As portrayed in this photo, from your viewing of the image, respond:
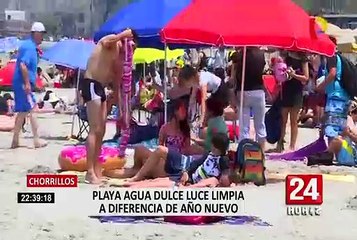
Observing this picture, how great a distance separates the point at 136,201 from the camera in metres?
6.77

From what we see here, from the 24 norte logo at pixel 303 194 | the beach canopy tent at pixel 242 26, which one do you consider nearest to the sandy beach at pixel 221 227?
the 24 norte logo at pixel 303 194

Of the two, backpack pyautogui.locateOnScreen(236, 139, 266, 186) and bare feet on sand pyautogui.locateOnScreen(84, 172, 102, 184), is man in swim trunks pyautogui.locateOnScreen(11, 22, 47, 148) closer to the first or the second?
bare feet on sand pyautogui.locateOnScreen(84, 172, 102, 184)

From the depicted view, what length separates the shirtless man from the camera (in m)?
8.49

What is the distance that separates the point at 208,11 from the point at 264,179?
1852 millimetres

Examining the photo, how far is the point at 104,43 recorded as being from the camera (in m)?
8.52

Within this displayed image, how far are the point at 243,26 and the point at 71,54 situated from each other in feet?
20.7

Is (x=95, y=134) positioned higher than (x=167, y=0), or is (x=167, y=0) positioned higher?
(x=167, y=0)

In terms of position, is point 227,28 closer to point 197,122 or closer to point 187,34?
point 187,34

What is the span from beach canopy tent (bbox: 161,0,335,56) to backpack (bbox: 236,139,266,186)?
1.06m

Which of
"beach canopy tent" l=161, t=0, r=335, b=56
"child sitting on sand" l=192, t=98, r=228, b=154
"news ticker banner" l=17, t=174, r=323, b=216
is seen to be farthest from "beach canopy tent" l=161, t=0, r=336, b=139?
"news ticker banner" l=17, t=174, r=323, b=216

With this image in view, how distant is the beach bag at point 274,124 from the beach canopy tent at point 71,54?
3575 millimetres

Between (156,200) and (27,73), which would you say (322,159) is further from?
(27,73)

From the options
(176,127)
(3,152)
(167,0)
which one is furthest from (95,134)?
(3,152)

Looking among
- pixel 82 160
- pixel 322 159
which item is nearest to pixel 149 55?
pixel 322 159
